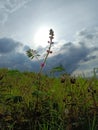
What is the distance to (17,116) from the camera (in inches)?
175

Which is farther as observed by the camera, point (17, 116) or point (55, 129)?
point (17, 116)

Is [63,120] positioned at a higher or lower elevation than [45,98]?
lower

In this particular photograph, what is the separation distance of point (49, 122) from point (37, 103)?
31 cm

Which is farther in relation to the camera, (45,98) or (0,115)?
(45,98)

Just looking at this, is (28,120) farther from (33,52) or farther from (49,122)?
(33,52)

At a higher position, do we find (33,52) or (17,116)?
(33,52)

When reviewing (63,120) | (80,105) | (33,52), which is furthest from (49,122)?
(33,52)

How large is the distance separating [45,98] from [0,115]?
887 millimetres

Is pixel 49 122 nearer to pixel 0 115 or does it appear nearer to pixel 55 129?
pixel 55 129

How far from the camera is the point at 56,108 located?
4.86 m

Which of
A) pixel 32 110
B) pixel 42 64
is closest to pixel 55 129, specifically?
pixel 32 110

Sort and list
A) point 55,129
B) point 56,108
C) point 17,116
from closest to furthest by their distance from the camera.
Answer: point 55,129 < point 17,116 < point 56,108

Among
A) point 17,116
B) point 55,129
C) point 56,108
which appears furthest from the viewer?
point 56,108

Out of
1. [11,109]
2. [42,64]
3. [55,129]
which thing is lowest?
[55,129]
